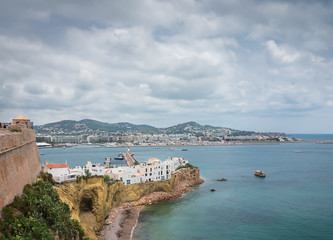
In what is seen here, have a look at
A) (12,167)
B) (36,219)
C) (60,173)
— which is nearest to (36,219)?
(36,219)

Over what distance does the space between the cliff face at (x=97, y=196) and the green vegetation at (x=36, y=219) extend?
4330 mm

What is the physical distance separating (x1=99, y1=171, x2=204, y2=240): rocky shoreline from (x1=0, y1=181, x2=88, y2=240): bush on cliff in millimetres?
6938

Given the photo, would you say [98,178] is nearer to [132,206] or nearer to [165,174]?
[132,206]

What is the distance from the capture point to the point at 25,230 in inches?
521

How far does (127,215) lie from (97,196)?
5863 millimetres

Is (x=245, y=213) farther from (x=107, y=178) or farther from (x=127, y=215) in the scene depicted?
(x=107, y=178)

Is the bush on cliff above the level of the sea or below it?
above

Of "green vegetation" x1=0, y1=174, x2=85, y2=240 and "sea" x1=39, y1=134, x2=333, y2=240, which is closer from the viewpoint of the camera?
"green vegetation" x1=0, y1=174, x2=85, y2=240

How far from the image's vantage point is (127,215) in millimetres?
33125

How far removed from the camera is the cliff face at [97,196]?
25906mm

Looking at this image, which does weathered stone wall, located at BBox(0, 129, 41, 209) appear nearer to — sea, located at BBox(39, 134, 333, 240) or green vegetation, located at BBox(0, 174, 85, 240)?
green vegetation, located at BBox(0, 174, 85, 240)

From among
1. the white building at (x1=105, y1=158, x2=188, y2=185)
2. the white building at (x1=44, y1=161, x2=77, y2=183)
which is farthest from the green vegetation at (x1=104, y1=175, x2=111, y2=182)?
the white building at (x1=44, y1=161, x2=77, y2=183)

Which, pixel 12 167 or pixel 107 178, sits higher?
pixel 12 167

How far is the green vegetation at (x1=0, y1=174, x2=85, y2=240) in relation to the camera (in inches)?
508
